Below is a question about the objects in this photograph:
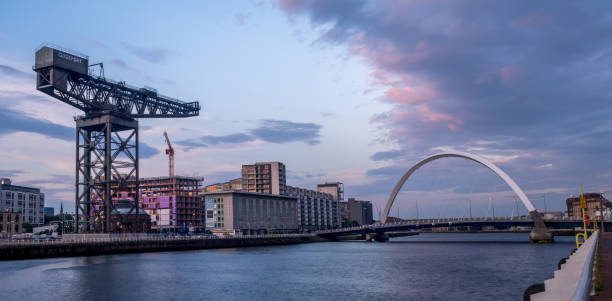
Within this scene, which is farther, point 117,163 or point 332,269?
point 117,163

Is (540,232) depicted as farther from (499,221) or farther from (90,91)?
(90,91)

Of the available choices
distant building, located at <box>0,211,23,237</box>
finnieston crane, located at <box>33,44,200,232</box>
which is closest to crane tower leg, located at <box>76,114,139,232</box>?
finnieston crane, located at <box>33,44,200,232</box>

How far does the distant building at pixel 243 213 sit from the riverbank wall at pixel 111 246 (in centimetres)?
1772

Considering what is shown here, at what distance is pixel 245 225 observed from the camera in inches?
6373

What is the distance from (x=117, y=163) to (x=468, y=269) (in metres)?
78.6

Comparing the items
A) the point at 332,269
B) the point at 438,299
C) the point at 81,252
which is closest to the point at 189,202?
the point at 81,252

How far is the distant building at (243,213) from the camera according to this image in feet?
513

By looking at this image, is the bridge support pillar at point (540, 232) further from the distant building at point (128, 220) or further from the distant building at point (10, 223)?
the distant building at point (10, 223)

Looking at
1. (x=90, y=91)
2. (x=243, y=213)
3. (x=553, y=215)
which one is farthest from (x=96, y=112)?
(x=553, y=215)

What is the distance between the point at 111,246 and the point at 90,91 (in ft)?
107

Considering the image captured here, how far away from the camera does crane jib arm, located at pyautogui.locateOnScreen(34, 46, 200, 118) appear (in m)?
98.0

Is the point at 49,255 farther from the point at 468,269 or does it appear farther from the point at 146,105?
the point at 468,269

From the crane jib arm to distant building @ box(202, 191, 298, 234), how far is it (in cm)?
4362

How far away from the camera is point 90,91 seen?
349 ft
